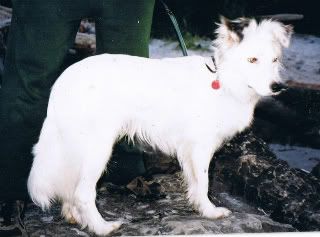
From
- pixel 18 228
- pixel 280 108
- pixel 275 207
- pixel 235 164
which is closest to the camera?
pixel 18 228

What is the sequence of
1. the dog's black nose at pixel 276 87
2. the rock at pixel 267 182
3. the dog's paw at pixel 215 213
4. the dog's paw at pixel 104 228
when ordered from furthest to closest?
the rock at pixel 267 182, the dog's paw at pixel 215 213, the dog's paw at pixel 104 228, the dog's black nose at pixel 276 87

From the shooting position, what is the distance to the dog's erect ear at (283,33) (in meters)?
1.77

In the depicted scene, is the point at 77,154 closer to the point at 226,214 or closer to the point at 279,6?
the point at 226,214

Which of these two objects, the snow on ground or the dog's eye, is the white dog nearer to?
the dog's eye

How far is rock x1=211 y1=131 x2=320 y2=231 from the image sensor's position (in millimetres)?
2070

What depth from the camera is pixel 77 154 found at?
1745 mm

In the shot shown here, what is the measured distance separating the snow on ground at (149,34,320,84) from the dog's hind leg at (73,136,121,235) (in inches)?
31.1

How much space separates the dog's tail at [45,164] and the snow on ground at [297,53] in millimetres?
858

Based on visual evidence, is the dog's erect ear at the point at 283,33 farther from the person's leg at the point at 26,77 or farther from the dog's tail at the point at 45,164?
the dog's tail at the point at 45,164

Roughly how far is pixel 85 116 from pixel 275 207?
97 centimetres

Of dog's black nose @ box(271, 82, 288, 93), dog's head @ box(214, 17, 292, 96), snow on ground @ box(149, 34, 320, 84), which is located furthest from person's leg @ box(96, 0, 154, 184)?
dog's black nose @ box(271, 82, 288, 93)

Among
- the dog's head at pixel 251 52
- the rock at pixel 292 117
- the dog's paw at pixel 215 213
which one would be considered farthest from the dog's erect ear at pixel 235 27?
the rock at pixel 292 117

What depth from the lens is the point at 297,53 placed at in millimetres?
2289

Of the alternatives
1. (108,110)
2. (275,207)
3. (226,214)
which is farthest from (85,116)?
(275,207)
